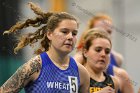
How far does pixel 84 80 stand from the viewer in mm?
4723

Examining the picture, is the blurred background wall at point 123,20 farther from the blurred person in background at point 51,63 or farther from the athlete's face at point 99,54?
the blurred person in background at point 51,63

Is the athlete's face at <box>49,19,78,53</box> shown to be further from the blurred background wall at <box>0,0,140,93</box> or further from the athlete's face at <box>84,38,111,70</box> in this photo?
the blurred background wall at <box>0,0,140,93</box>

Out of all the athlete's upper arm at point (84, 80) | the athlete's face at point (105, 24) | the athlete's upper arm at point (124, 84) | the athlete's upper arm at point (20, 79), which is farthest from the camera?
the athlete's face at point (105, 24)

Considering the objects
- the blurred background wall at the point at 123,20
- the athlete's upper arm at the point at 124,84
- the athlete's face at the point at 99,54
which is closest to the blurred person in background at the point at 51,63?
the athlete's face at the point at 99,54

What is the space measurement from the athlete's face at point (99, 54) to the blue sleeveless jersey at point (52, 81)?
0.72m

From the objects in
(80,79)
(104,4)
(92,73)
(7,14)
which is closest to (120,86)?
(92,73)

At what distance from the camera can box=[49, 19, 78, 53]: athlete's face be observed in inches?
175

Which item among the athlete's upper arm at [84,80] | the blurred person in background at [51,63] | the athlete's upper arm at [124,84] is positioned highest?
the blurred person in background at [51,63]

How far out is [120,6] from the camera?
9336 millimetres

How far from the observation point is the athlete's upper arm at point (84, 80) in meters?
4.67

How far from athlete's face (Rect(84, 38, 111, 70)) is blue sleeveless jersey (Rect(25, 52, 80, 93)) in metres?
0.72

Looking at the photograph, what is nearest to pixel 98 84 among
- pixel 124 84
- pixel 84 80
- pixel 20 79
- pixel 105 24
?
pixel 84 80

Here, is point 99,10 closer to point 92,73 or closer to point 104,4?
point 104,4

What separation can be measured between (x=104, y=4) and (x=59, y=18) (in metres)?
4.72
